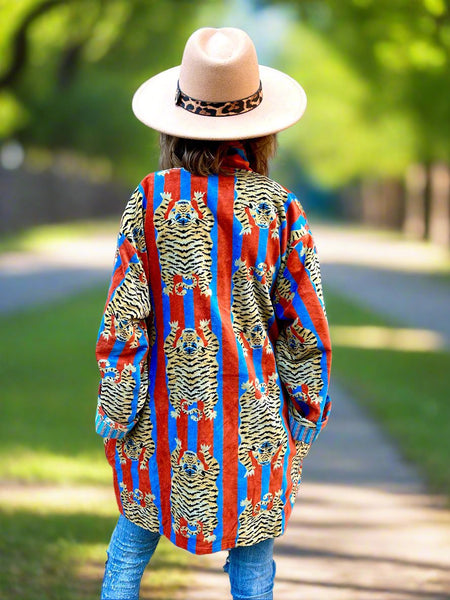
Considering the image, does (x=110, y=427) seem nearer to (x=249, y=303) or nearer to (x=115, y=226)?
(x=249, y=303)

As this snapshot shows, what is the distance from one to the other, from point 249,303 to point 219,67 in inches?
24.1

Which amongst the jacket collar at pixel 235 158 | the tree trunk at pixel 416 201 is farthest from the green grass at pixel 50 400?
the tree trunk at pixel 416 201

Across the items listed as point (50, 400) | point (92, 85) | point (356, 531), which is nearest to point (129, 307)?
point (356, 531)

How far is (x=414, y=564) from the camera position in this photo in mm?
3996

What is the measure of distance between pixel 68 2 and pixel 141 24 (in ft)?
47.8

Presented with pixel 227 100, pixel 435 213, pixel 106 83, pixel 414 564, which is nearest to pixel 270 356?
pixel 227 100

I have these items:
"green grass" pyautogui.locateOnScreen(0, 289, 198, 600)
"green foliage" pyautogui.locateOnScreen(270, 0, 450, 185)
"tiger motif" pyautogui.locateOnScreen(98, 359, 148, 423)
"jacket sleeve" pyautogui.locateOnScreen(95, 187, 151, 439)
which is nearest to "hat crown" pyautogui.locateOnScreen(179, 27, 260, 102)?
"jacket sleeve" pyautogui.locateOnScreen(95, 187, 151, 439)

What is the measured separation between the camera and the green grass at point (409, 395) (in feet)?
18.7

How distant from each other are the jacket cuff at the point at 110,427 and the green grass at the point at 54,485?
1373mm

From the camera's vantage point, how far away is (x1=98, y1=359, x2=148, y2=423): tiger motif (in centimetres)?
233

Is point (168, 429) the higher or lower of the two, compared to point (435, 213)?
higher

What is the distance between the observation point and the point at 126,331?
7.61ft

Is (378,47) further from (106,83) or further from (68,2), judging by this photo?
(106,83)

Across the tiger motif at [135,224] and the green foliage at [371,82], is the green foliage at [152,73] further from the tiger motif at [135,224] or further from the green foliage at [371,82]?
the tiger motif at [135,224]
